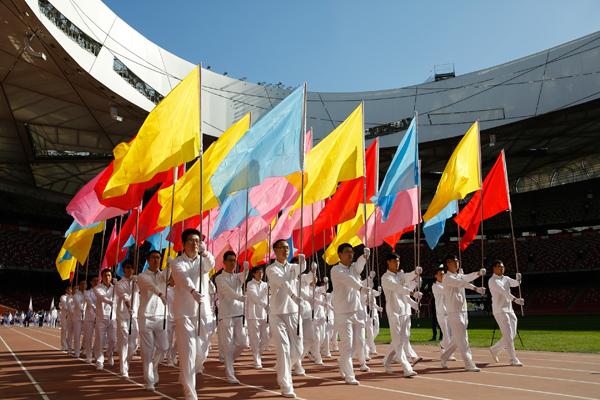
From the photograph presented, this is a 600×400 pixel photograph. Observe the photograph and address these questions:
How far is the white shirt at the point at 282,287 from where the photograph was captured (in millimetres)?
7320

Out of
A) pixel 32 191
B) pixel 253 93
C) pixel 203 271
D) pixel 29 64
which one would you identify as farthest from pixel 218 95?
pixel 203 271

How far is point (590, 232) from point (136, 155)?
127ft

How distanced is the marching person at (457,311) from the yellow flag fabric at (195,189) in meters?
4.21

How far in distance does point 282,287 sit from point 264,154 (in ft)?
6.64

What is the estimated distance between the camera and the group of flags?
8.02 metres

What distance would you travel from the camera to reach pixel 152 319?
7.95m

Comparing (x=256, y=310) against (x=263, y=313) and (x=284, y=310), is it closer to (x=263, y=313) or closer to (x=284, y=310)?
(x=263, y=313)

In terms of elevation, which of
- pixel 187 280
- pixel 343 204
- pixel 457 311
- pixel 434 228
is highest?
pixel 343 204

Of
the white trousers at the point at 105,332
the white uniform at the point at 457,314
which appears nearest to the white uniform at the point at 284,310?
the white uniform at the point at 457,314

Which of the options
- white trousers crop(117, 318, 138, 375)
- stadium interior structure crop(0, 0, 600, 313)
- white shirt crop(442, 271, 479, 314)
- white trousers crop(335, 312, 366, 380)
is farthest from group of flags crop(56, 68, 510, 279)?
stadium interior structure crop(0, 0, 600, 313)

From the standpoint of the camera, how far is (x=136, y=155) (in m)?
7.94

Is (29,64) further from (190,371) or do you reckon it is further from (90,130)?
(190,371)

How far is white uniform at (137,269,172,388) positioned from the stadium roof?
515 inches

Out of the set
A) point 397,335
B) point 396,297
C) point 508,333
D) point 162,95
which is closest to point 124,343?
point 397,335
